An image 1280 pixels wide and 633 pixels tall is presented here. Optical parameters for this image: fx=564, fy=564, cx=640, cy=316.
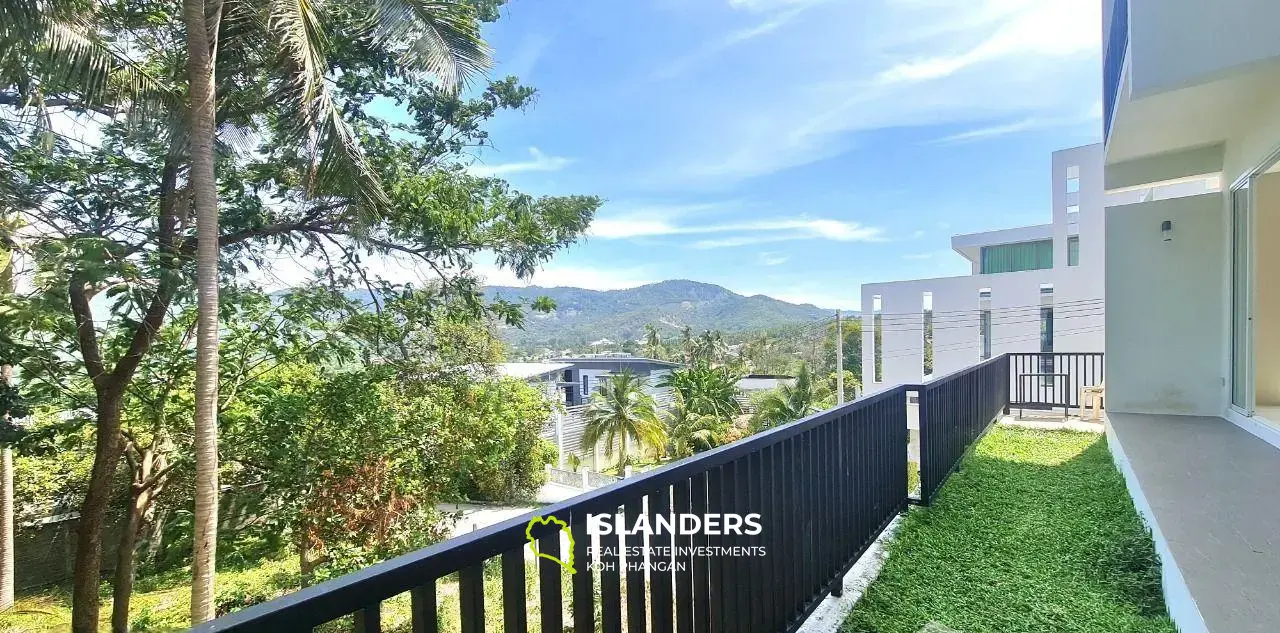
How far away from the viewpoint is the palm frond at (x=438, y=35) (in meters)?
5.98

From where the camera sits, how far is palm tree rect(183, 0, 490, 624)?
540cm

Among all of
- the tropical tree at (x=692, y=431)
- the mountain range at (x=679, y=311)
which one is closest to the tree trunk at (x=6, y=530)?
the tropical tree at (x=692, y=431)

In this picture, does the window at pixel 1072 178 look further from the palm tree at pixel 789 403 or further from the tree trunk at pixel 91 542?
the tree trunk at pixel 91 542

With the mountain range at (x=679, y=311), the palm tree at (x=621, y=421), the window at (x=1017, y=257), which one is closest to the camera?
the window at (x=1017, y=257)

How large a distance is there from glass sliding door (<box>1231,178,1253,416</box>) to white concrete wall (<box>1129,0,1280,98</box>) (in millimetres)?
1956

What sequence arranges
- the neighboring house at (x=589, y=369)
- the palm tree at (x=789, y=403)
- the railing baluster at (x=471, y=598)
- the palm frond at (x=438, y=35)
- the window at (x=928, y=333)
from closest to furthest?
1. the railing baluster at (x=471, y=598)
2. the palm frond at (x=438, y=35)
3. the window at (x=928, y=333)
4. the palm tree at (x=789, y=403)
5. the neighboring house at (x=589, y=369)

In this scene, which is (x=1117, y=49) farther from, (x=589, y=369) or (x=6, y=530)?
(x=589, y=369)

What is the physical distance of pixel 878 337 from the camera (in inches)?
807

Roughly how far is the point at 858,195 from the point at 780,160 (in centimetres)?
981

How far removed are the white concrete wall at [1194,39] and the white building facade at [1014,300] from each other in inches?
492

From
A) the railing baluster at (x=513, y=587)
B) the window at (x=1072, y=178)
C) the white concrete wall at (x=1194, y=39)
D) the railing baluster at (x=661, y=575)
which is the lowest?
the railing baluster at (x=661, y=575)

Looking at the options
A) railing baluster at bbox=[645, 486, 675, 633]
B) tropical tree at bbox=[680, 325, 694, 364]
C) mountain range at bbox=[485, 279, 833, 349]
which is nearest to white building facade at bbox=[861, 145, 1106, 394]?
railing baluster at bbox=[645, 486, 675, 633]

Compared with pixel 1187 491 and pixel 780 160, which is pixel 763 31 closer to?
pixel 1187 491

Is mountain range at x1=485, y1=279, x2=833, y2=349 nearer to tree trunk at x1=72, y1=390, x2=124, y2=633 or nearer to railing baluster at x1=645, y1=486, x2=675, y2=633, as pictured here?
tree trunk at x1=72, y1=390, x2=124, y2=633
